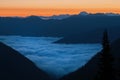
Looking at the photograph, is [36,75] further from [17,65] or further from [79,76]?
[79,76]

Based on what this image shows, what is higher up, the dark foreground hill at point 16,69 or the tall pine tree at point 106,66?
the tall pine tree at point 106,66

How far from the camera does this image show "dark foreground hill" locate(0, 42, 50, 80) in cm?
16825

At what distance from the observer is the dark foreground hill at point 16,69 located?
16825 centimetres

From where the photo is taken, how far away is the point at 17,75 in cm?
17212

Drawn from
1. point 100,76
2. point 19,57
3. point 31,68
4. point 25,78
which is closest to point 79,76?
point 25,78

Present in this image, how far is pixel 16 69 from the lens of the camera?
179 meters

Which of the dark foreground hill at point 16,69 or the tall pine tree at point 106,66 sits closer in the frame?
the tall pine tree at point 106,66

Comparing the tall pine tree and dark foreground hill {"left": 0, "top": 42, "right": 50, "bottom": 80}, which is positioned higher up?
the tall pine tree

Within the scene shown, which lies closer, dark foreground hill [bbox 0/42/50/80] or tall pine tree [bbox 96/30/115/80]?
tall pine tree [bbox 96/30/115/80]

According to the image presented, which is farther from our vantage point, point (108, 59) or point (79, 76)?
point (79, 76)

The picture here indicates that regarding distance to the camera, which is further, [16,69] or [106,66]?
[16,69]

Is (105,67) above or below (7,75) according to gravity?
above

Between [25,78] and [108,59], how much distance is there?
14812 cm

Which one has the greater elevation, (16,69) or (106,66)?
(106,66)
